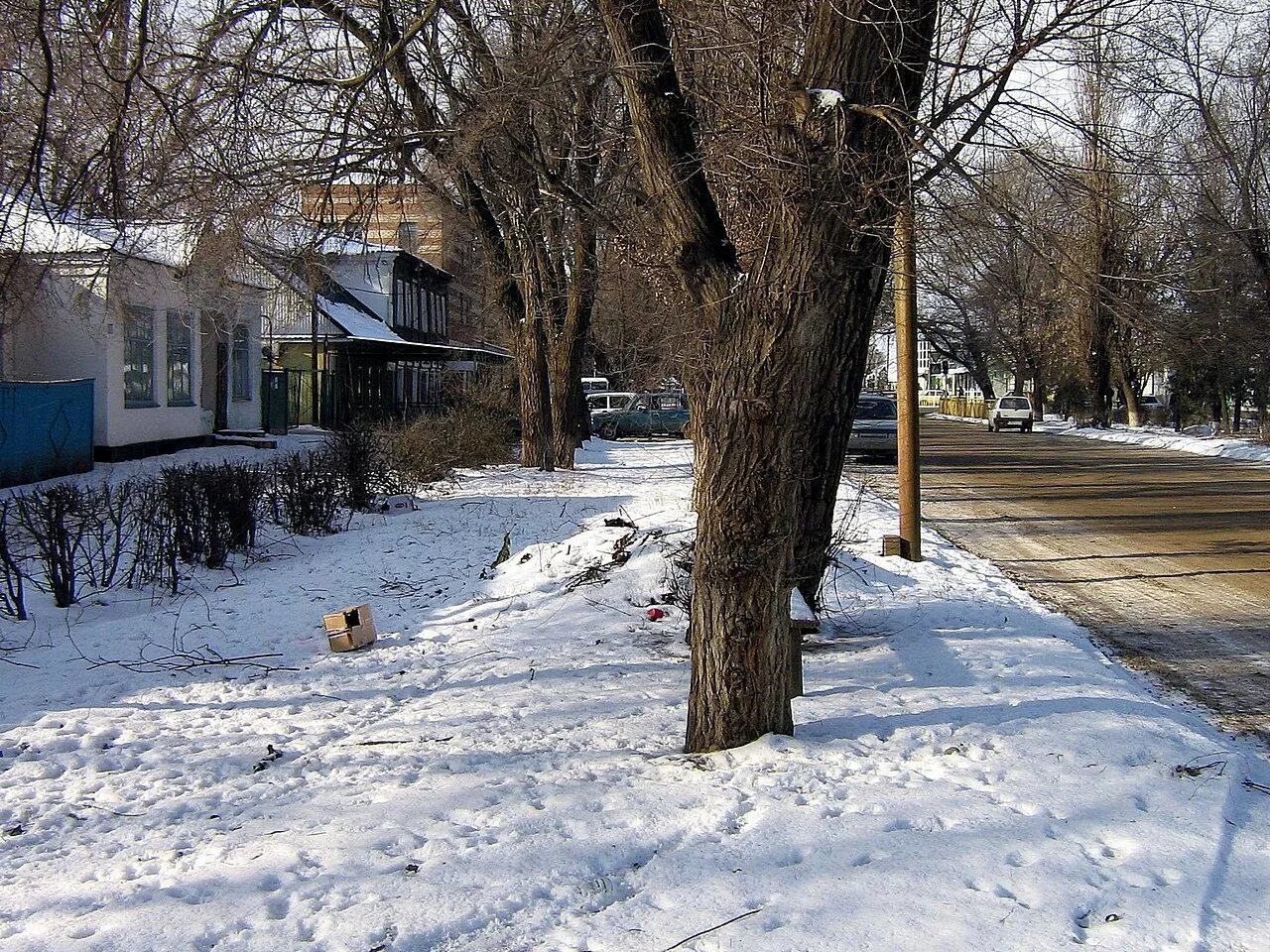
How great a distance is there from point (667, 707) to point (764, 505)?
1.74 metres

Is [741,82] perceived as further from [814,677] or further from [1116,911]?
[1116,911]

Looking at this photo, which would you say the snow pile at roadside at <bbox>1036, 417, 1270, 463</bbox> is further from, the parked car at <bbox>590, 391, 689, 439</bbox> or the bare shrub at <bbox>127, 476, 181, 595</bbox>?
the bare shrub at <bbox>127, 476, 181, 595</bbox>

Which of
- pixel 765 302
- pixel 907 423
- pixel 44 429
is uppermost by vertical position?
pixel 765 302

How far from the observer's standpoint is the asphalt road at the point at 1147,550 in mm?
7188

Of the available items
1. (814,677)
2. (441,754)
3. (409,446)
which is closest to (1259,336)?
(409,446)

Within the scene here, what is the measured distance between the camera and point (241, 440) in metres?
25.8

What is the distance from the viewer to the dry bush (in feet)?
54.6

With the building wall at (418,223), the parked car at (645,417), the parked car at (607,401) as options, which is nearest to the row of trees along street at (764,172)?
the building wall at (418,223)

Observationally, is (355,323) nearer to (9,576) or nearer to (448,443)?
(448,443)

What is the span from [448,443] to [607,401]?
23.0 meters

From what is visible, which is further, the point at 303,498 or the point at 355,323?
the point at 355,323

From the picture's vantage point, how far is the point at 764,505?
501cm

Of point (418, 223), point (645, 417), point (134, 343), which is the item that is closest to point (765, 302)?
point (134, 343)

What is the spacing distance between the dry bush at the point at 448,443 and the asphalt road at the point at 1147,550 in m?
7.33
